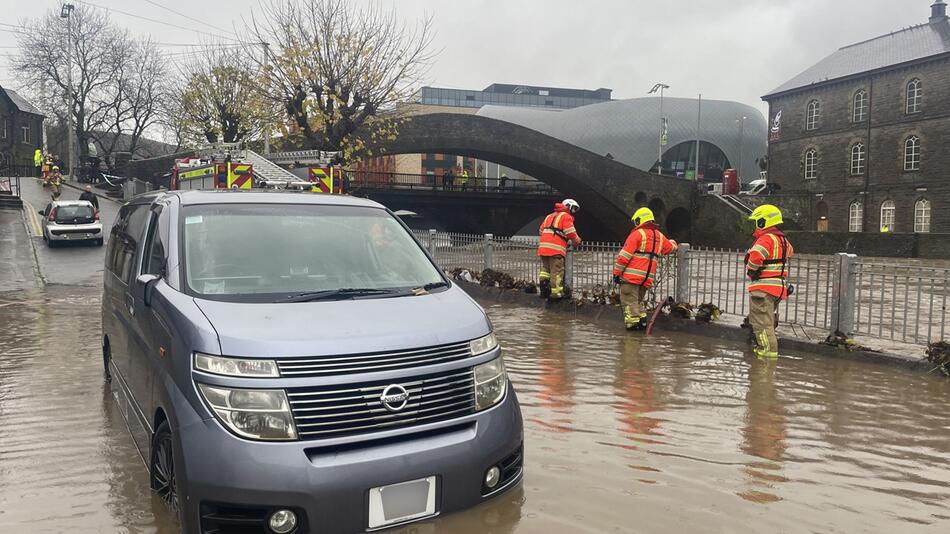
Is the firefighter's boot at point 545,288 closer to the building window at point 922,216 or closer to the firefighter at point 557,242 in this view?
the firefighter at point 557,242

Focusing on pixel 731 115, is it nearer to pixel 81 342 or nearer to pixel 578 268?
pixel 578 268

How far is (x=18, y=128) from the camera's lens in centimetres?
6456

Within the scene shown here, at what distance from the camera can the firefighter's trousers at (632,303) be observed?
10125 mm

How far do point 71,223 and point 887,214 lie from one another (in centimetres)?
4345

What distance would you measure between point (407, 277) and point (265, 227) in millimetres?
913

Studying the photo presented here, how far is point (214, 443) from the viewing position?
3.04 meters

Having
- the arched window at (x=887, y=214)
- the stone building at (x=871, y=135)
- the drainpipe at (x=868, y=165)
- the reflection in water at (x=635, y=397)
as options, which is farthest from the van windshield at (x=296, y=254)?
the drainpipe at (x=868, y=165)

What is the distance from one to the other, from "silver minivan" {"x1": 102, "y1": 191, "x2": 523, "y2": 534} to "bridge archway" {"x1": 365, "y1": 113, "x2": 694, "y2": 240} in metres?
28.7

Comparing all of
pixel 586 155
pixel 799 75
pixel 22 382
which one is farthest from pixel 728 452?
pixel 799 75

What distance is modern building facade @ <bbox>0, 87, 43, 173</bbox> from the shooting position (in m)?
61.7

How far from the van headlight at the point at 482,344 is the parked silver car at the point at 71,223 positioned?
22309mm

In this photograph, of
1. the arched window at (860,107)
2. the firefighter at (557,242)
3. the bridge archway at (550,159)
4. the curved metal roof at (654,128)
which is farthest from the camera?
the curved metal roof at (654,128)

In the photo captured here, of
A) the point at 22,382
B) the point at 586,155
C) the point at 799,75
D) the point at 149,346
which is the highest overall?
the point at 799,75

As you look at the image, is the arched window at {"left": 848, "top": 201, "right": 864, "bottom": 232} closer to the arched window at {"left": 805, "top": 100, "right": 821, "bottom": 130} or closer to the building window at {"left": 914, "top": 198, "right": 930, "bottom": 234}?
the building window at {"left": 914, "top": 198, "right": 930, "bottom": 234}
